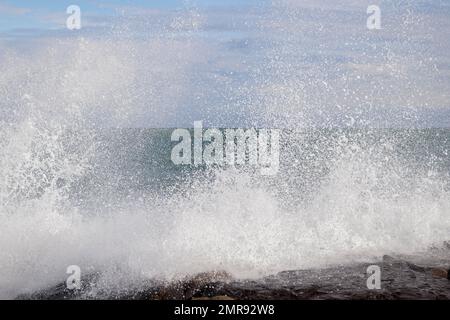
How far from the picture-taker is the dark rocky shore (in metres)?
7.01

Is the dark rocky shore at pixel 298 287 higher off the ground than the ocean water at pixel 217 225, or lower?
lower

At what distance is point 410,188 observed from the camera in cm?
1487

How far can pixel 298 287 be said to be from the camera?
7.39 metres

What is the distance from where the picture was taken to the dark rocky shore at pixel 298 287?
7.01 meters

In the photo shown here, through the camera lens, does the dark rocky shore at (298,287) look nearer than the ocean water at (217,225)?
Yes

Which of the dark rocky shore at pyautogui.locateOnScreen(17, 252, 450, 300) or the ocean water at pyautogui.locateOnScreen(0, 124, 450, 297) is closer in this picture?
the dark rocky shore at pyautogui.locateOnScreen(17, 252, 450, 300)

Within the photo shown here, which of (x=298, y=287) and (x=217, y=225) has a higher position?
(x=217, y=225)

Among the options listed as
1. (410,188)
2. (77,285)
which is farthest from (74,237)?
(410,188)

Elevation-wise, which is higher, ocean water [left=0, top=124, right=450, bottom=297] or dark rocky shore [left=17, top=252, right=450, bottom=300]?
ocean water [left=0, top=124, right=450, bottom=297]

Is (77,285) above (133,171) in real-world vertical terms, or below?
below

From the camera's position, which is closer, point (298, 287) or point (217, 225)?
point (298, 287)
